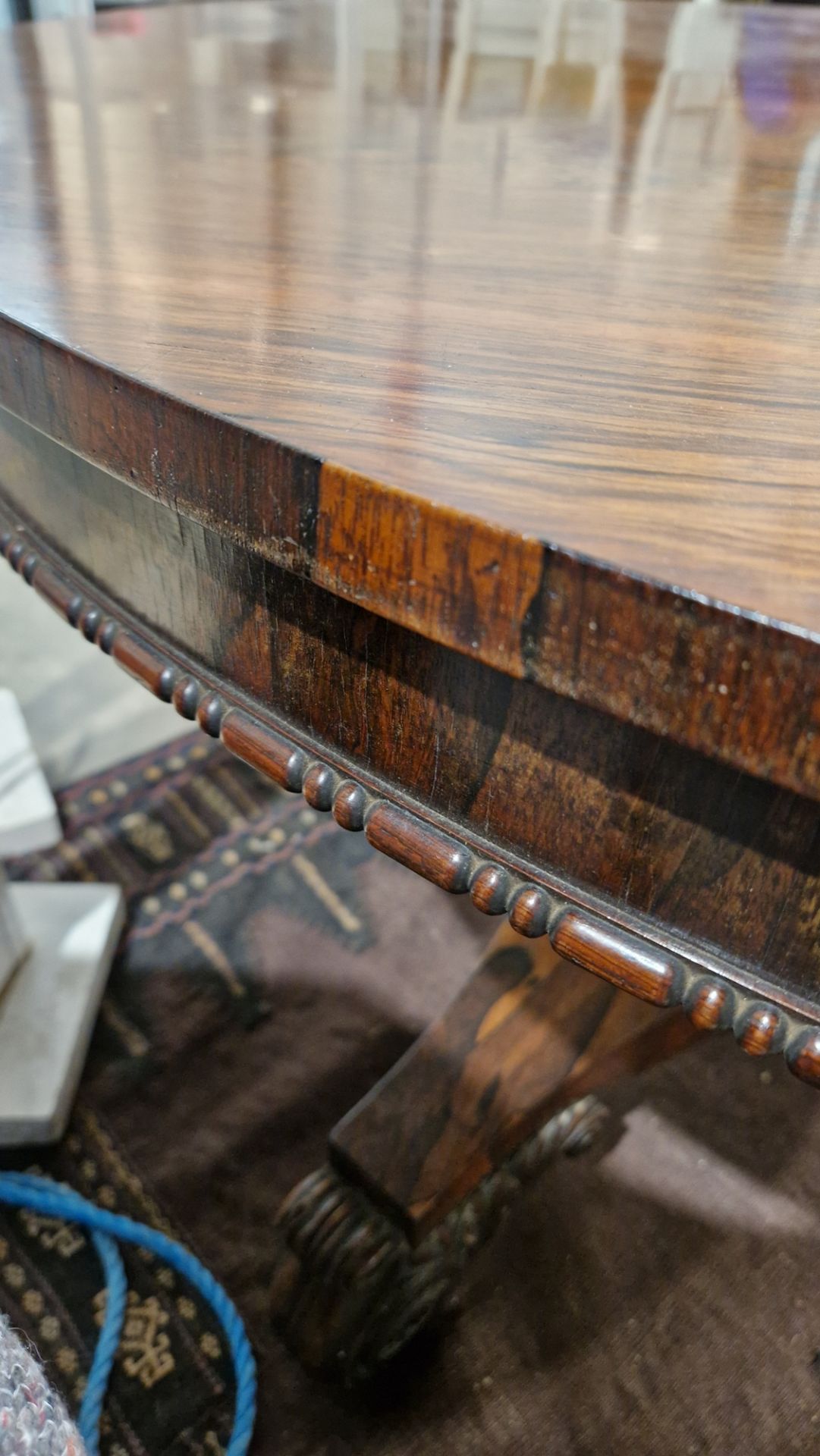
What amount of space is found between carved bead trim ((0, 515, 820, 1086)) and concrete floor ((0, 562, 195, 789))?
0.65 metres

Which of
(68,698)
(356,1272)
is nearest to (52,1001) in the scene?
(356,1272)

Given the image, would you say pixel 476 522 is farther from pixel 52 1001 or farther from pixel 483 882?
pixel 52 1001

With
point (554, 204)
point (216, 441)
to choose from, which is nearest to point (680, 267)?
point (554, 204)

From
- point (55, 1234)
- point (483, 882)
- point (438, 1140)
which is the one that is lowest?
point (55, 1234)

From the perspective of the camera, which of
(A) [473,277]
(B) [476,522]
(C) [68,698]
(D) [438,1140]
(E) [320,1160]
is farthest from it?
(C) [68,698]

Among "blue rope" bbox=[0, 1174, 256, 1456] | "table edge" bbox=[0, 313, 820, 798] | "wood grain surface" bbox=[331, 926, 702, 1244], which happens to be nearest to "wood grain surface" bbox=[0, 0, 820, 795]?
"table edge" bbox=[0, 313, 820, 798]

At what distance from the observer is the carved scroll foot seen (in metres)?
0.49

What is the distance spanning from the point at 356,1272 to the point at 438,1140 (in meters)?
0.07

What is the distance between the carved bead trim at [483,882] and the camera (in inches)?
7.8

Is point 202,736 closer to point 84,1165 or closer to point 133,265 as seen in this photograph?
point 84,1165

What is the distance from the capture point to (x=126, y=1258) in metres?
0.56

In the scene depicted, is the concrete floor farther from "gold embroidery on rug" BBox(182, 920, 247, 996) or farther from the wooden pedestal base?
the wooden pedestal base

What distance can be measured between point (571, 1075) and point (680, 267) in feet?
1.11

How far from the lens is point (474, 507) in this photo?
0.18 metres
